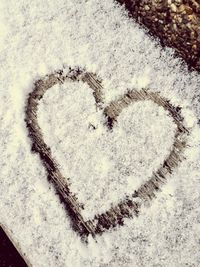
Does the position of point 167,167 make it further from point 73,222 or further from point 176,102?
point 73,222

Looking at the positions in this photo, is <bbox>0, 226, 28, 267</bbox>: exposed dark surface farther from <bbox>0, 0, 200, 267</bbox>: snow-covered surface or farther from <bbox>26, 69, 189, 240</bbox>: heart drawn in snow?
<bbox>26, 69, 189, 240</bbox>: heart drawn in snow

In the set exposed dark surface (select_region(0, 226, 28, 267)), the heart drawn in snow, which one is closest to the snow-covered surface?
the heart drawn in snow

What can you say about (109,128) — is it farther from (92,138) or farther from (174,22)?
(174,22)

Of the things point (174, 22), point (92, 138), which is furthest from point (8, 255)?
point (174, 22)

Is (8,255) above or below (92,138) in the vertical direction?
below

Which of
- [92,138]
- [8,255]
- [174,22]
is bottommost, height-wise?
[8,255]

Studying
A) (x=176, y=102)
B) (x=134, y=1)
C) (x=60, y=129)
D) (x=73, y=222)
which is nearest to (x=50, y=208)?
(x=73, y=222)
